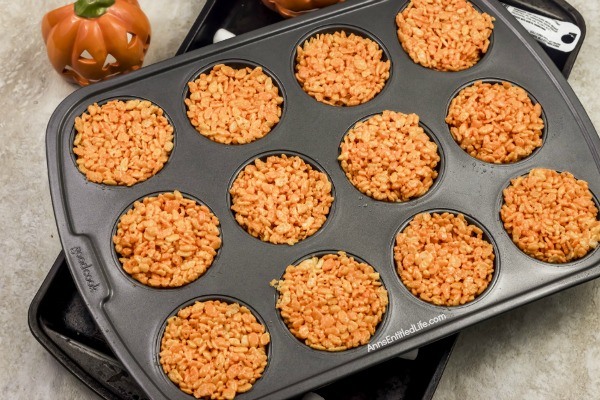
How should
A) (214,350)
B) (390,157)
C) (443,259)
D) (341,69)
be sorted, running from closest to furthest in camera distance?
(214,350) → (443,259) → (390,157) → (341,69)

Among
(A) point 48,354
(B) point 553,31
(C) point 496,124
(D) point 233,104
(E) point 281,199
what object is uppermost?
(B) point 553,31

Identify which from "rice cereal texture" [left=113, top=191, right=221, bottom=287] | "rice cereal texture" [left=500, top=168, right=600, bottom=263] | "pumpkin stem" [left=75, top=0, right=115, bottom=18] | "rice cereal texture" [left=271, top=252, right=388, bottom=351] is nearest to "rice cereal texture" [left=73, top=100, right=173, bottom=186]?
"rice cereal texture" [left=113, top=191, right=221, bottom=287]

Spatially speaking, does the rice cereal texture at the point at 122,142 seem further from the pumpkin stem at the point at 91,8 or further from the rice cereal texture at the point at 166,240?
the pumpkin stem at the point at 91,8

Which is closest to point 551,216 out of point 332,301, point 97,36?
point 332,301

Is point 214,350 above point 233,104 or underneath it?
underneath

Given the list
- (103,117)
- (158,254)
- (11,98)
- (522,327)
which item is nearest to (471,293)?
(522,327)

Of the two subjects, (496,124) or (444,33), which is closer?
(496,124)

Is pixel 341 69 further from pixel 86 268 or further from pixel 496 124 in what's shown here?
pixel 86 268

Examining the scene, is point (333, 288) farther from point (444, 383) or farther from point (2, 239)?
point (2, 239)

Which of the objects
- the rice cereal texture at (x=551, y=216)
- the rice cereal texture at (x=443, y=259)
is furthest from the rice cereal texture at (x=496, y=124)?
the rice cereal texture at (x=443, y=259)
